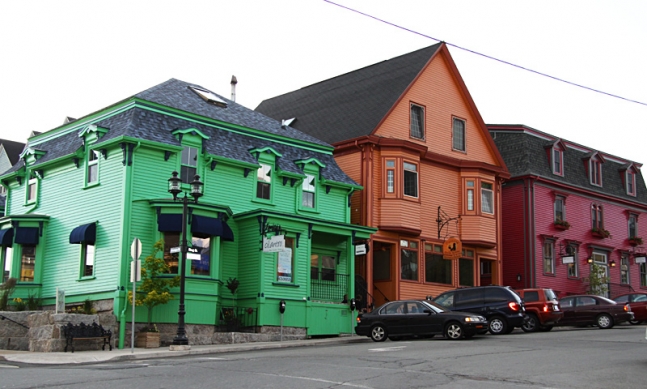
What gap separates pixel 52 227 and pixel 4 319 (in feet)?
15.8

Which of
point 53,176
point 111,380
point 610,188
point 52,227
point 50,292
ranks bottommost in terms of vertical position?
point 111,380

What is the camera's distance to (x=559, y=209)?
1730 inches

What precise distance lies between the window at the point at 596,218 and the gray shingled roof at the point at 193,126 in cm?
2026

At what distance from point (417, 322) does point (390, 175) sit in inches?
424

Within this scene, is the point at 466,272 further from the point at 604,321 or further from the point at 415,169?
the point at 604,321

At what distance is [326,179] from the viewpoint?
31.5 metres

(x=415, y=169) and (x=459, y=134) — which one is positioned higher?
(x=459, y=134)

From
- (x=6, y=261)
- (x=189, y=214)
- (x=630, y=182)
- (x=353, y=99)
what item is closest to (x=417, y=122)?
(x=353, y=99)

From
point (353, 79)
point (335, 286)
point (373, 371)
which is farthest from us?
point (353, 79)

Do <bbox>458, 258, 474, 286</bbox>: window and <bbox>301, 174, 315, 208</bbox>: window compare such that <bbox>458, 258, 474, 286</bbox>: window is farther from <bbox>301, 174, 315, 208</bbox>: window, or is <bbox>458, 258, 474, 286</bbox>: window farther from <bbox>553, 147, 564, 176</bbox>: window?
<bbox>553, 147, 564, 176</bbox>: window

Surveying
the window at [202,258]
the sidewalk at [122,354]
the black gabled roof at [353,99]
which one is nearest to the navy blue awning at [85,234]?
the window at [202,258]

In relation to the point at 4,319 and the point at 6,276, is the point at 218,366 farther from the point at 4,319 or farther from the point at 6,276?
the point at 6,276

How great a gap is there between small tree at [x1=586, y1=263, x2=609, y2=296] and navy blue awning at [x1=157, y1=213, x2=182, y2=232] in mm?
27251

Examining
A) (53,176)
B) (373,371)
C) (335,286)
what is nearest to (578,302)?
(335,286)
